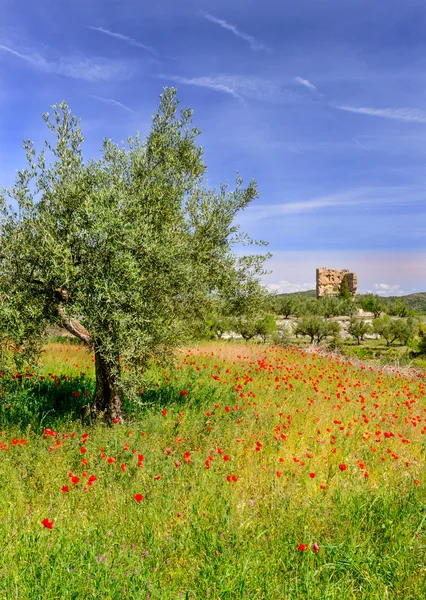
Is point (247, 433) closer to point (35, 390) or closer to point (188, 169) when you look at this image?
point (35, 390)

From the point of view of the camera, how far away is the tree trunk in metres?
8.59

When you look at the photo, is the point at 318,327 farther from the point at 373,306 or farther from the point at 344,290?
the point at 344,290

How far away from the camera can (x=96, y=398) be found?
8.90 meters

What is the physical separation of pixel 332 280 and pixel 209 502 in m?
135

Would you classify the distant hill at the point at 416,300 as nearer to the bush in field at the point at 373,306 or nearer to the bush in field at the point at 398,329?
the bush in field at the point at 373,306

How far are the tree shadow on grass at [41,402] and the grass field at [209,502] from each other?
52 millimetres

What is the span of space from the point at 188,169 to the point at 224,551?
9.32m

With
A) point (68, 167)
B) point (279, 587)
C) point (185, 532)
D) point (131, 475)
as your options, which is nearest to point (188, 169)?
point (68, 167)

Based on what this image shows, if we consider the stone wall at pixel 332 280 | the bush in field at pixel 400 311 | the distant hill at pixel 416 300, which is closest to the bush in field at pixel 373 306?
the bush in field at pixel 400 311

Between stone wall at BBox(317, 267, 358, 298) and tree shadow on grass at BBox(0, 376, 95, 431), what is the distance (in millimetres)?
122518

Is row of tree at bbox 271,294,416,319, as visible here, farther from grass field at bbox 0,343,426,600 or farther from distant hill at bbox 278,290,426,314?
grass field at bbox 0,343,426,600

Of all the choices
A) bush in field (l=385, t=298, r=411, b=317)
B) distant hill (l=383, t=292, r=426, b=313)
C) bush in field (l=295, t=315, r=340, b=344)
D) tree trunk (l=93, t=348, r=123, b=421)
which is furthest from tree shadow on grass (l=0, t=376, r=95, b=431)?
distant hill (l=383, t=292, r=426, b=313)

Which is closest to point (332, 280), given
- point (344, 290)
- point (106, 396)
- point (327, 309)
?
point (344, 290)

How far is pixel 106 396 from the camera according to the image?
8.82 meters
